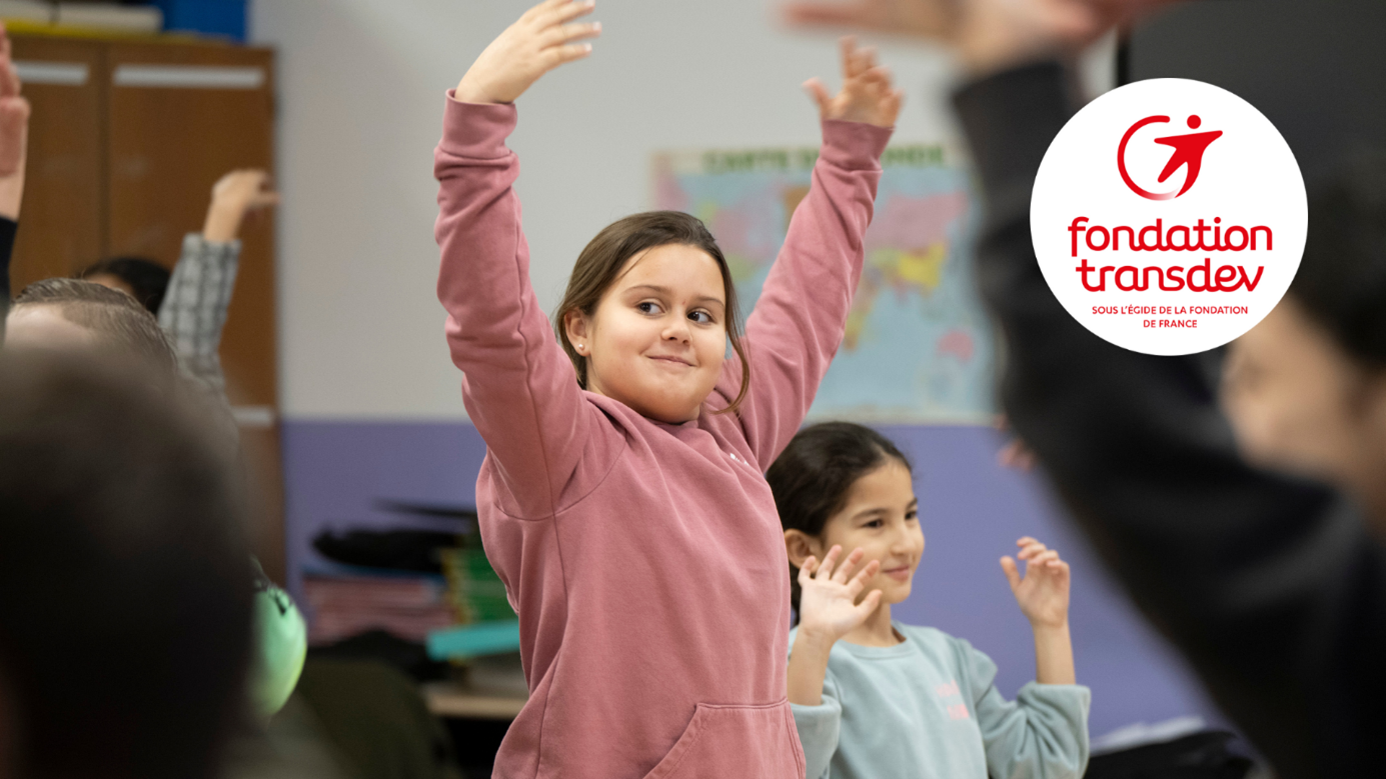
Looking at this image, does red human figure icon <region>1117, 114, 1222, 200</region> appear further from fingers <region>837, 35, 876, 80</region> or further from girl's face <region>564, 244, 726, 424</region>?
girl's face <region>564, 244, 726, 424</region>

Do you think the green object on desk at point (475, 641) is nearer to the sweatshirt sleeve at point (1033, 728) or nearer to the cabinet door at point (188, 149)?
the cabinet door at point (188, 149)

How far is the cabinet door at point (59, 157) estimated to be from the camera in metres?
2.79

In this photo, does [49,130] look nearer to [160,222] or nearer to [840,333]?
[160,222]

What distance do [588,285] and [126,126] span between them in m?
2.05

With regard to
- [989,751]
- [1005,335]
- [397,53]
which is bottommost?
[989,751]

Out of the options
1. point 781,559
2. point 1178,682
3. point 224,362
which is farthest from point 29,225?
point 1178,682

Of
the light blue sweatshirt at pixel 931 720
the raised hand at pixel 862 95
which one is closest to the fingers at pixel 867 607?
the light blue sweatshirt at pixel 931 720

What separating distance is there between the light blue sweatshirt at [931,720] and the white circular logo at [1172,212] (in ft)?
2.59

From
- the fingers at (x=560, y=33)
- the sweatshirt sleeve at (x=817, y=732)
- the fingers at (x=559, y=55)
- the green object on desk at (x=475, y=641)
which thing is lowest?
the green object on desk at (x=475, y=641)

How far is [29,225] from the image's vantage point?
281 centimetres

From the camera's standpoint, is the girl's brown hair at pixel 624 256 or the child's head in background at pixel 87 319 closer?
the child's head in background at pixel 87 319

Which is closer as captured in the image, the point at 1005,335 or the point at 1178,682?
the point at 1005,335

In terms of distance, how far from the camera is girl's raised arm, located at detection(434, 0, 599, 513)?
3.53 feet

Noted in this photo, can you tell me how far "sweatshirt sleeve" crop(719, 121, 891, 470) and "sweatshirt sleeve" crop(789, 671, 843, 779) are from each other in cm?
31
